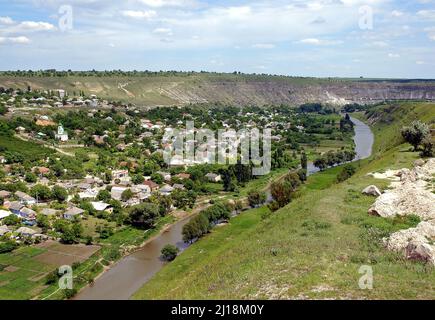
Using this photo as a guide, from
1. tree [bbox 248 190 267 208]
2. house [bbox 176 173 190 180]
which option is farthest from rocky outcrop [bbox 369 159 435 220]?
house [bbox 176 173 190 180]

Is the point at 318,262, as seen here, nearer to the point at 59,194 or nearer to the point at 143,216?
the point at 143,216

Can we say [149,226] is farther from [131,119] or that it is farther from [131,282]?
[131,119]

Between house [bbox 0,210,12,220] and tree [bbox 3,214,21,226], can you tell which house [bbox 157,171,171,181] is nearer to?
house [bbox 0,210,12,220]

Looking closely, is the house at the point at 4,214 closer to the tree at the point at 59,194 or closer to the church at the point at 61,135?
the tree at the point at 59,194

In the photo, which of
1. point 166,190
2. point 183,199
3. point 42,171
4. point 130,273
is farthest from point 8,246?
point 42,171
